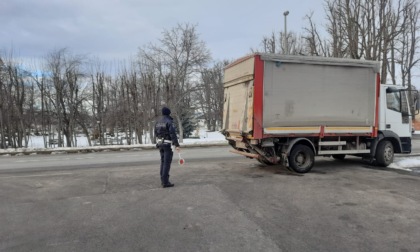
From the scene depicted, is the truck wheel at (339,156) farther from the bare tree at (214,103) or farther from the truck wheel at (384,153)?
the bare tree at (214,103)

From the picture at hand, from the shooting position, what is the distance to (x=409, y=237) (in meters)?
4.62

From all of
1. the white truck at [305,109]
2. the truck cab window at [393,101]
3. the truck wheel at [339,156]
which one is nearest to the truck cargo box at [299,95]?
the white truck at [305,109]

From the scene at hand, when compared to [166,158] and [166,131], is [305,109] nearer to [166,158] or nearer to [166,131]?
[166,131]

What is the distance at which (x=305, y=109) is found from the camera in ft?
30.3

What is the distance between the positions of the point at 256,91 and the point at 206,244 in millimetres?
5111

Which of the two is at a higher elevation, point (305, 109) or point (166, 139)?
point (305, 109)

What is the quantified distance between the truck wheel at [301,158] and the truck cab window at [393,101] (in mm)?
3280

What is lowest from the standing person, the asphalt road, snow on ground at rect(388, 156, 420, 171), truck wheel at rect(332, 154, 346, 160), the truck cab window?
the asphalt road

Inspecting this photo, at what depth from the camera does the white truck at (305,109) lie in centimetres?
884

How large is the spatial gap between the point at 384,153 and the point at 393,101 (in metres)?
1.68

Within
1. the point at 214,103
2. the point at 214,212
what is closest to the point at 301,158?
the point at 214,212

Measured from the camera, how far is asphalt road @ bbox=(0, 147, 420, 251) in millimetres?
4461

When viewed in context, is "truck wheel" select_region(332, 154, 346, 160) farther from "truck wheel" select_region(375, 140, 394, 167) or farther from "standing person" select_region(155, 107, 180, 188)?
"standing person" select_region(155, 107, 180, 188)

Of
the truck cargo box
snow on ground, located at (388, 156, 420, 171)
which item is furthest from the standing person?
snow on ground, located at (388, 156, 420, 171)
